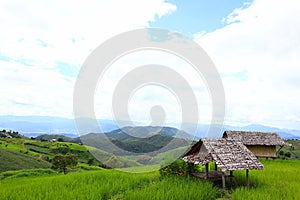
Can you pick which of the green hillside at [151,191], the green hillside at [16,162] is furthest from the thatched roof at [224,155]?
the green hillside at [16,162]

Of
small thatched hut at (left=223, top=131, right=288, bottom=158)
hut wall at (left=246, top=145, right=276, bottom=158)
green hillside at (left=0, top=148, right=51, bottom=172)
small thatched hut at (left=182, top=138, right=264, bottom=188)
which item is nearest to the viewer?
small thatched hut at (left=182, top=138, right=264, bottom=188)

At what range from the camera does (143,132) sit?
60.5 feet

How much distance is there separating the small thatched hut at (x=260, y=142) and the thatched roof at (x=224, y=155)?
17.1 m

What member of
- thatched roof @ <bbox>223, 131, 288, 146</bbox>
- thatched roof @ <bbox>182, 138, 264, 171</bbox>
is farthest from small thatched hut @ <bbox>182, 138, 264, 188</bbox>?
thatched roof @ <bbox>223, 131, 288, 146</bbox>

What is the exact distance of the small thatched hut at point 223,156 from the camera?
970 cm

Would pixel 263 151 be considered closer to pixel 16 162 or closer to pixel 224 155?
pixel 224 155

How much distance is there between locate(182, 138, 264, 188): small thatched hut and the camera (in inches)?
382

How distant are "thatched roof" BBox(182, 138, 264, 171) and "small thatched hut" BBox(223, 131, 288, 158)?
1712 centimetres

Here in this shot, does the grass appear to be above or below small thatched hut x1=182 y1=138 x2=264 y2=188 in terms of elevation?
below

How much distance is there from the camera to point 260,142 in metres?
27.0

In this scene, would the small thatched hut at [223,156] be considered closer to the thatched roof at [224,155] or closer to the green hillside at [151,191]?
the thatched roof at [224,155]

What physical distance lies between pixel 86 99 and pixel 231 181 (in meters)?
7.82

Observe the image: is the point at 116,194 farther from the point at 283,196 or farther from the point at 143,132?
the point at 143,132

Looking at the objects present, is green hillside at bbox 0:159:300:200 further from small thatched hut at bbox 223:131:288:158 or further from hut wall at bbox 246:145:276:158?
hut wall at bbox 246:145:276:158
